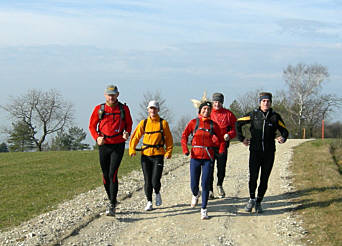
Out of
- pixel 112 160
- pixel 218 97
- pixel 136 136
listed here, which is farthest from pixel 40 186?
pixel 218 97

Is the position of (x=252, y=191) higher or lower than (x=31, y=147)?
higher

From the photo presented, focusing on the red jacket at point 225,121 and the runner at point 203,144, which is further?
the red jacket at point 225,121

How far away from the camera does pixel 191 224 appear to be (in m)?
7.74

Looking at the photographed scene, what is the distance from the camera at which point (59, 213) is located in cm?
905

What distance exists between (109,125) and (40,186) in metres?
6.65

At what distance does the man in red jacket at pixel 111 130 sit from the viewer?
823 centimetres

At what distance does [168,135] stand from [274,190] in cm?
398

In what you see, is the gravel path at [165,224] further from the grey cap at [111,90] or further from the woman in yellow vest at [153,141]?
the grey cap at [111,90]

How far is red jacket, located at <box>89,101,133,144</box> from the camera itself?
27.0ft

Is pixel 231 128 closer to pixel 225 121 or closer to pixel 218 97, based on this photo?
pixel 225 121

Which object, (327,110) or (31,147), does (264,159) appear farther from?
(31,147)

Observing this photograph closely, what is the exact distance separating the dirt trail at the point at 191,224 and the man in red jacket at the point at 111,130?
790 millimetres

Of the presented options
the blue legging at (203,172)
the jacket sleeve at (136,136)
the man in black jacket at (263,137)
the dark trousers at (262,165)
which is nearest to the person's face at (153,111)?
the jacket sleeve at (136,136)

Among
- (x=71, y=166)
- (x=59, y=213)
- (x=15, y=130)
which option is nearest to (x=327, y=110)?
(x=15, y=130)
